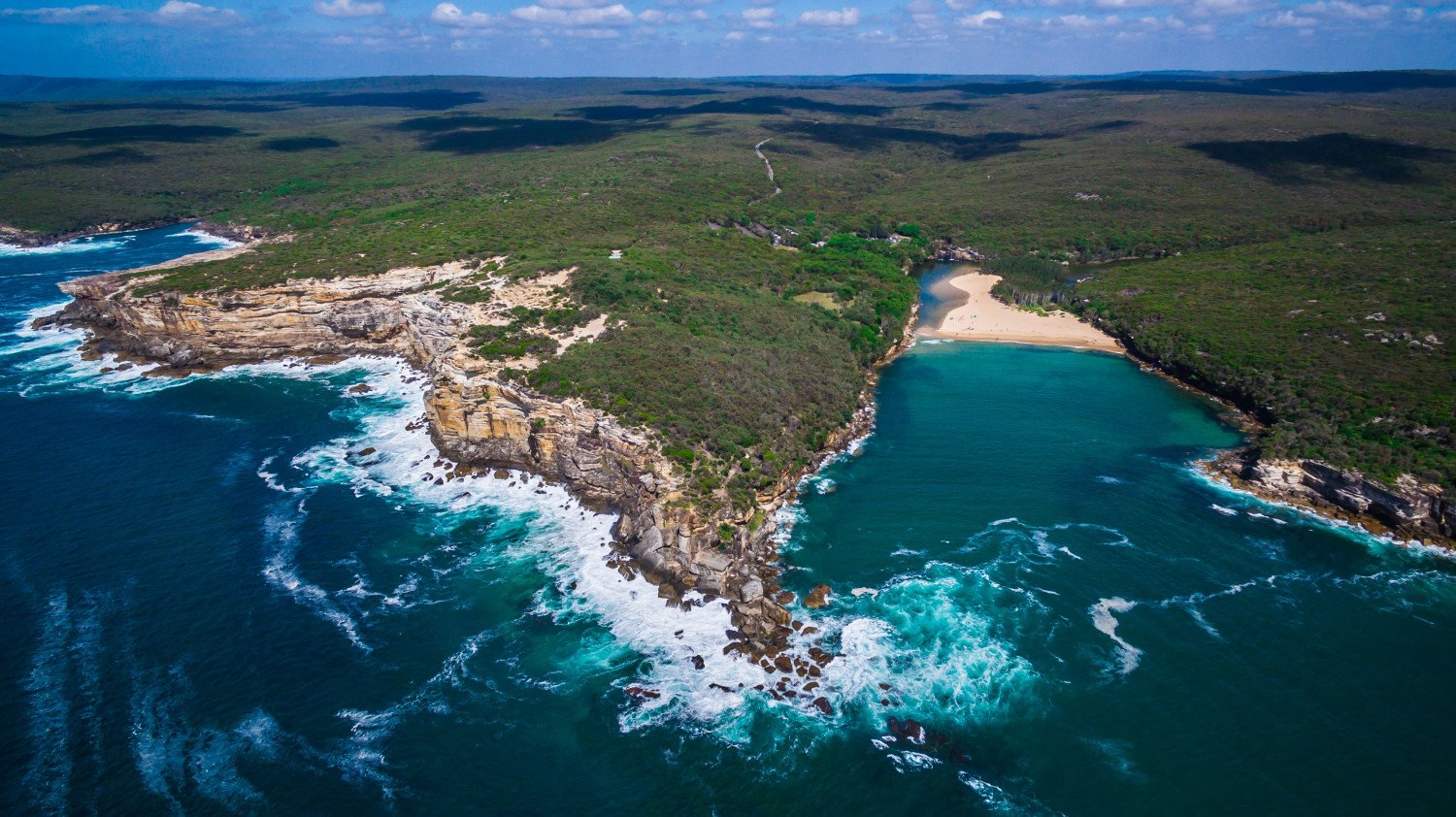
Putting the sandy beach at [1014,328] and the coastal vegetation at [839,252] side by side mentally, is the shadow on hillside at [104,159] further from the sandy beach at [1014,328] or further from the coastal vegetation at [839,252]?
the sandy beach at [1014,328]

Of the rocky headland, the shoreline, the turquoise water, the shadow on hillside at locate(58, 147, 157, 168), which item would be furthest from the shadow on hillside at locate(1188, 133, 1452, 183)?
the shadow on hillside at locate(58, 147, 157, 168)

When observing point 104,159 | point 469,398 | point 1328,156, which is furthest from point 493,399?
point 104,159

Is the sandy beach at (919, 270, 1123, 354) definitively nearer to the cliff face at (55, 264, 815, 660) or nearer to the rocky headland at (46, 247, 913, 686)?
the rocky headland at (46, 247, 913, 686)

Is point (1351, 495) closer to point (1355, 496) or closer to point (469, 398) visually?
point (1355, 496)

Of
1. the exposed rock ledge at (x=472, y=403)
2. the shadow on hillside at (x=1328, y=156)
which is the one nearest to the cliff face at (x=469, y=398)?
the exposed rock ledge at (x=472, y=403)

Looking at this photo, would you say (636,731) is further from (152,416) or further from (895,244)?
(895,244)
